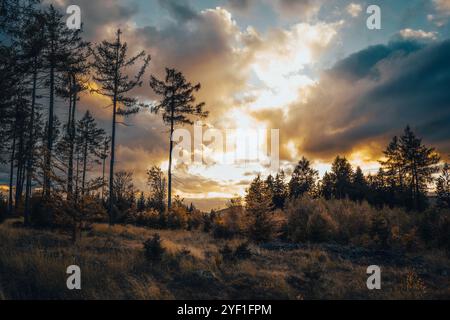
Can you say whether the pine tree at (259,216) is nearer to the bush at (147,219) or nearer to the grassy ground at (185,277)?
the grassy ground at (185,277)

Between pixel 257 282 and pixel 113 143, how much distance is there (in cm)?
1652

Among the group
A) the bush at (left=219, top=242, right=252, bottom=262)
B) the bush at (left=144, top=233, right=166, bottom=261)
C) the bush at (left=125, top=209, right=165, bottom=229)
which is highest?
the bush at (left=144, top=233, right=166, bottom=261)

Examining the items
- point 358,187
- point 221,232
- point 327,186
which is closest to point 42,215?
point 221,232

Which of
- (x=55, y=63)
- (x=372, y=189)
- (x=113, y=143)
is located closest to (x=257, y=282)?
(x=113, y=143)

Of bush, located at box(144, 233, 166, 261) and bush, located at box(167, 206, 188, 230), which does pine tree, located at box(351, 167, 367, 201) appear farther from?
bush, located at box(144, 233, 166, 261)

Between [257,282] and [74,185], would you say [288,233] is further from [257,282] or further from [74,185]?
[74,185]

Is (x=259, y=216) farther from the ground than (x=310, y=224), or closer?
farther from the ground

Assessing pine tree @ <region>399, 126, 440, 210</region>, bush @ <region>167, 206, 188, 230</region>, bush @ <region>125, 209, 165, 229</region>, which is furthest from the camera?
pine tree @ <region>399, 126, 440, 210</region>

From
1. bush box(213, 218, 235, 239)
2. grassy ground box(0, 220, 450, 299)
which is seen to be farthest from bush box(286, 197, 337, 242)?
grassy ground box(0, 220, 450, 299)

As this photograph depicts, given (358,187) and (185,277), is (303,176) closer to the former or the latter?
(358,187)

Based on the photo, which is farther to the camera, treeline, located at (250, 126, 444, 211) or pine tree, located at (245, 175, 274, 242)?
treeline, located at (250, 126, 444, 211)

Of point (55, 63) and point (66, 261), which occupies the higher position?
point (55, 63)

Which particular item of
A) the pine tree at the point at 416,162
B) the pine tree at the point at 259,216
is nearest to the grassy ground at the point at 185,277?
the pine tree at the point at 259,216

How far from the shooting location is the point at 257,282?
713 cm
